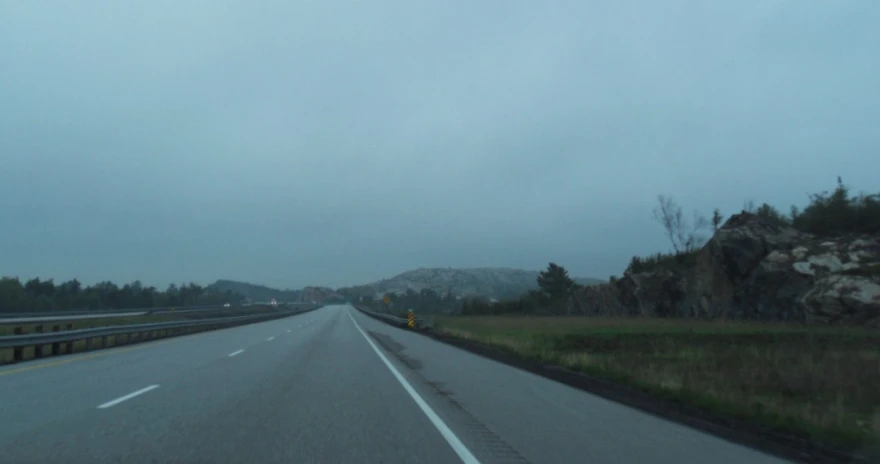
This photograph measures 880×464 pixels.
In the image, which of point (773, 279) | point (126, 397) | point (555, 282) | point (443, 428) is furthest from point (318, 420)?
point (555, 282)

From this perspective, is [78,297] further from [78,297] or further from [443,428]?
[443,428]

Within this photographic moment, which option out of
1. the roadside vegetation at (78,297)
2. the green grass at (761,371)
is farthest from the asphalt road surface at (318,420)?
the roadside vegetation at (78,297)

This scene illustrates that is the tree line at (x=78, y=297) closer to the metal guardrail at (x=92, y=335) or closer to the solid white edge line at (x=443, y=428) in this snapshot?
the metal guardrail at (x=92, y=335)

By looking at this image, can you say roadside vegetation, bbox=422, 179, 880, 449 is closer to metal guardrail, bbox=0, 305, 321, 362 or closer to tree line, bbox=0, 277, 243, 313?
metal guardrail, bbox=0, 305, 321, 362

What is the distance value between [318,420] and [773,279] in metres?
38.2

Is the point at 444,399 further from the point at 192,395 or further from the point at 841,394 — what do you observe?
the point at 841,394

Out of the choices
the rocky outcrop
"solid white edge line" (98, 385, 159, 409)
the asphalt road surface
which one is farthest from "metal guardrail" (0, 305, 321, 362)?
the rocky outcrop

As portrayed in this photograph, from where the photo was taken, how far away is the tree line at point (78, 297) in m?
81.5

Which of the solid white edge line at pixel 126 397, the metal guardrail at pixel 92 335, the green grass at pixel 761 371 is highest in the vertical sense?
the metal guardrail at pixel 92 335

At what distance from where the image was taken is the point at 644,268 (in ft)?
274

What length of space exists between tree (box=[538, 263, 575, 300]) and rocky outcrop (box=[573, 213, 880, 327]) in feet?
178

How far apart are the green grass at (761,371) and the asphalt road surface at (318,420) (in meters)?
1.89

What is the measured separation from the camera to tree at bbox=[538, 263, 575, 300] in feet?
395

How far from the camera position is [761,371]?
59.5 feet
